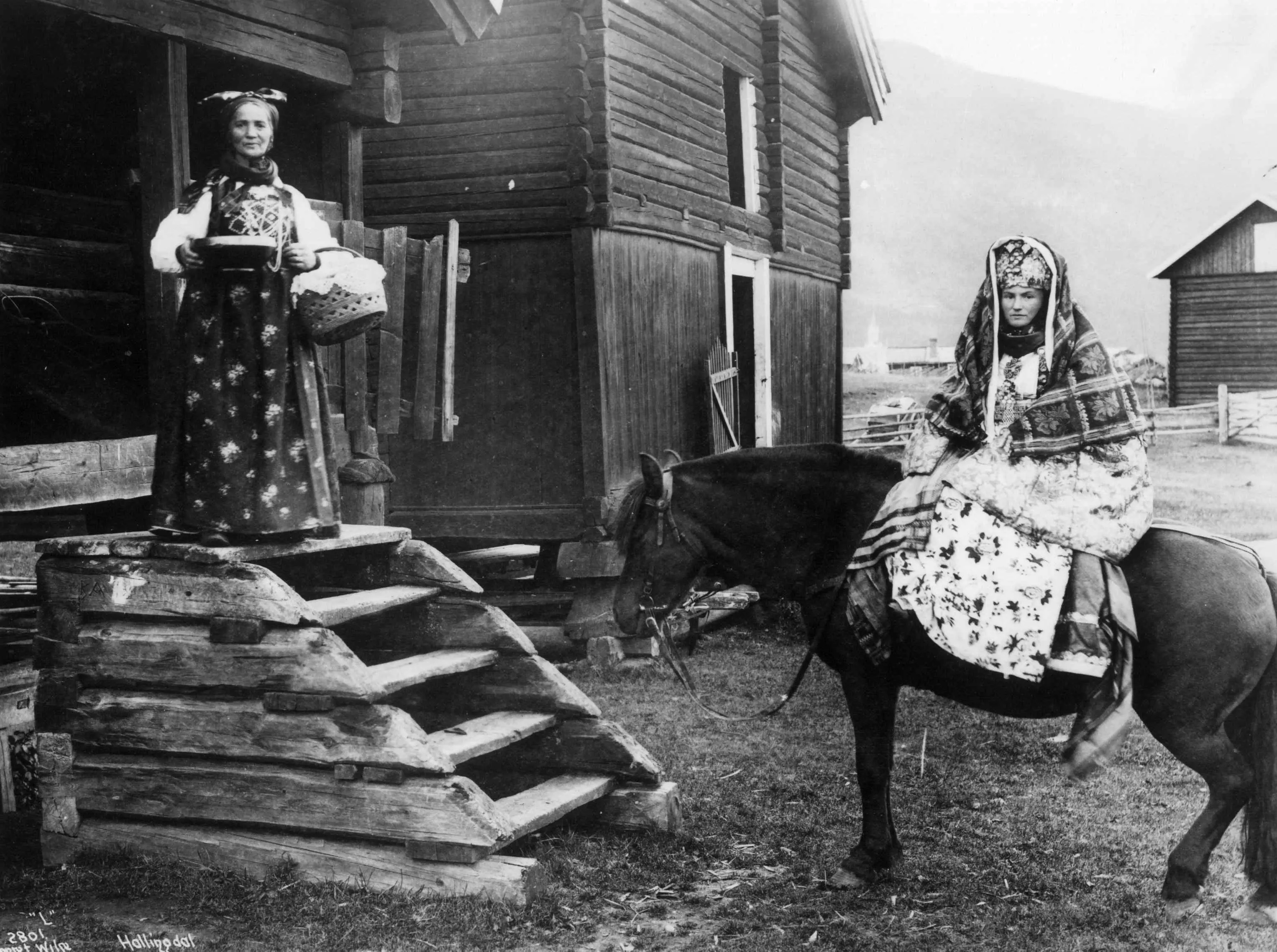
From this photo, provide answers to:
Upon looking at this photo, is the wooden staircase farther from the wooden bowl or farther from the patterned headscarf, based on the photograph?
the patterned headscarf

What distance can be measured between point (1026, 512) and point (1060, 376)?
1.69 feet

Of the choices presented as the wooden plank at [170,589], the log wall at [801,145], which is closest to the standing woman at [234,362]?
the wooden plank at [170,589]

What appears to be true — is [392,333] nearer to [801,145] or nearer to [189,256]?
[189,256]

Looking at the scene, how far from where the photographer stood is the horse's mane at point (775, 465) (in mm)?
4574

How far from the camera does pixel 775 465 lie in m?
4.68

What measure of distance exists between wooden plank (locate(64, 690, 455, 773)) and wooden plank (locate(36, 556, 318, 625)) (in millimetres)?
349

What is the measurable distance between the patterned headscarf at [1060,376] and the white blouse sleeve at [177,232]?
2.84 metres

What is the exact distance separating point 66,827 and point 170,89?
3269 mm

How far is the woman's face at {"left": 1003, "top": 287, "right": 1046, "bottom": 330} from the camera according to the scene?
4.12 meters

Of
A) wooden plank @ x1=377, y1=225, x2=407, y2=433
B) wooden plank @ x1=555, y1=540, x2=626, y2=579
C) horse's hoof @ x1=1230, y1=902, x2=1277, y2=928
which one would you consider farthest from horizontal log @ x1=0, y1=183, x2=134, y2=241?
horse's hoof @ x1=1230, y1=902, x2=1277, y2=928

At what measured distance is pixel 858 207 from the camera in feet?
279

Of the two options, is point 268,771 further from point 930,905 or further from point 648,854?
point 930,905

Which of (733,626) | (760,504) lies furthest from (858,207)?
(760,504)

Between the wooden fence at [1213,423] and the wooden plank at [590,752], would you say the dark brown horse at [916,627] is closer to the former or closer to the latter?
the wooden plank at [590,752]
